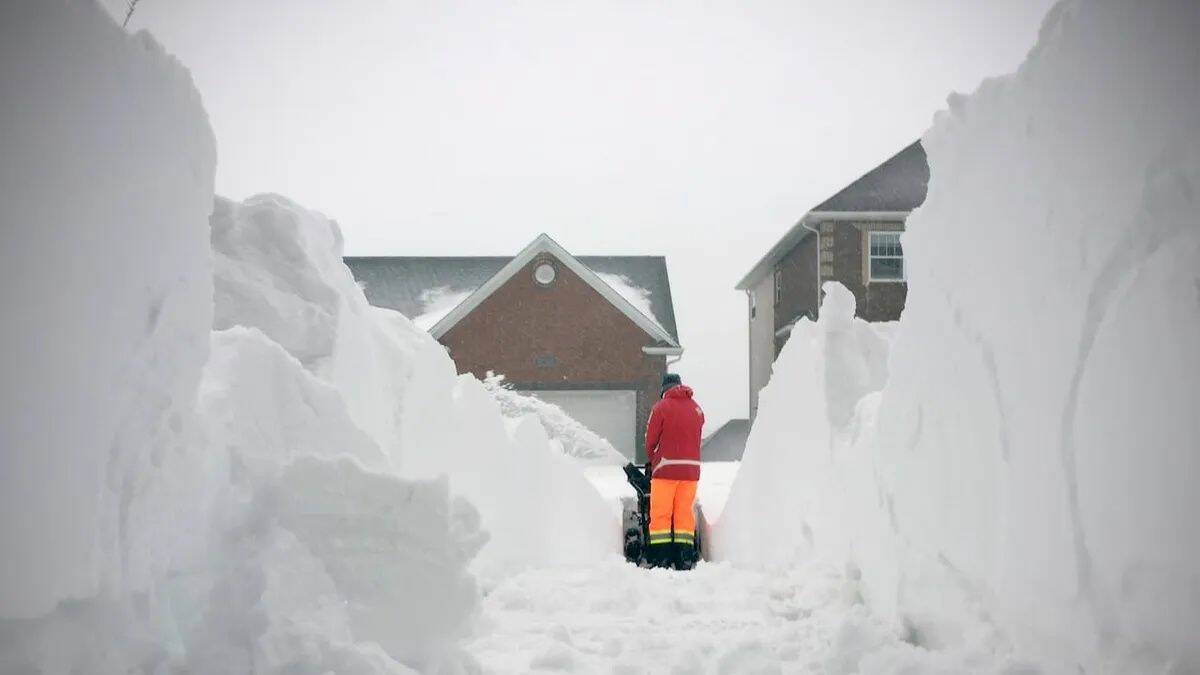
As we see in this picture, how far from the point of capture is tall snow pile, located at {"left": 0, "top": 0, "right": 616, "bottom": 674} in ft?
7.24

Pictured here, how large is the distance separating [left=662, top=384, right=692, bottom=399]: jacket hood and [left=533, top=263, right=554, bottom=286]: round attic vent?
14656 millimetres

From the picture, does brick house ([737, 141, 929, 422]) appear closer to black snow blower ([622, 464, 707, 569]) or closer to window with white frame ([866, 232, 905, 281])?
window with white frame ([866, 232, 905, 281])

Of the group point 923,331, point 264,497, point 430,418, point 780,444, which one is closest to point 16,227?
point 264,497

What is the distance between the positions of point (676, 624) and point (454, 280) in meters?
21.8

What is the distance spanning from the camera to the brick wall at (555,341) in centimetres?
2242

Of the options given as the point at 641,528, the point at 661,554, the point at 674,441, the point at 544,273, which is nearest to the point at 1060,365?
the point at 674,441

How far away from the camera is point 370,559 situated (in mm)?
3441

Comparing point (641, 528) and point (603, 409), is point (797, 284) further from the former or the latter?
point (641, 528)

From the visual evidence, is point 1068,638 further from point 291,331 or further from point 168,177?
point 291,331

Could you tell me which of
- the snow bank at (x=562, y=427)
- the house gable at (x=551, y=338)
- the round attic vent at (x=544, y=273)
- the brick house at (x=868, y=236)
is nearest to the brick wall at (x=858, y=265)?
the brick house at (x=868, y=236)

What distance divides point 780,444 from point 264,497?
17.8ft

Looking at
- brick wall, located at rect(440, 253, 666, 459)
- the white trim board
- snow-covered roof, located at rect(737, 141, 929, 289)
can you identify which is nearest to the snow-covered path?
snow-covered roof, located at rect(737, 141, 929, 289)

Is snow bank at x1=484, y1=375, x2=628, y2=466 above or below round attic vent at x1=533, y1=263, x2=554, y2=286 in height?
below

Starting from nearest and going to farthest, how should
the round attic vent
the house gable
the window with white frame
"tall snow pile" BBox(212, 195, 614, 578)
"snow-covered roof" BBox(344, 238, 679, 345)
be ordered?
"tall snow pile" BBox(212, 195, 614, 578) → the window with white frame → the house gable → the round attic vent → "snow-covered roof" BBox(344, 238, 679, 345)
